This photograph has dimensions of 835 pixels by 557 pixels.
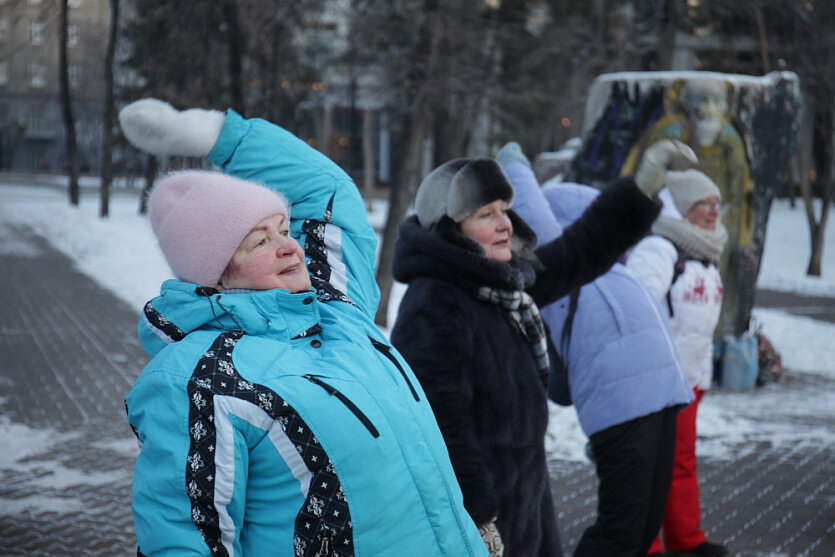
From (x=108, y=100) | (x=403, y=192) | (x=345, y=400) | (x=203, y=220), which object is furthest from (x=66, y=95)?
(x=345, y=400)

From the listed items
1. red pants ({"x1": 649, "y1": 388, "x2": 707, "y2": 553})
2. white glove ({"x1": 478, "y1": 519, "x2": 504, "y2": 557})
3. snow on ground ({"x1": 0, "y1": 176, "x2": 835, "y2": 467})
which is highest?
white glove ({"x1": 478, "y1": 519, "x2": 504, "y2": 557})

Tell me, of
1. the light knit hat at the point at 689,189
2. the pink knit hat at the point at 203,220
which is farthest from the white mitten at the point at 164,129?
the light knit hat at the point at 689,189

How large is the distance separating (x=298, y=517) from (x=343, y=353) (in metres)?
0.36

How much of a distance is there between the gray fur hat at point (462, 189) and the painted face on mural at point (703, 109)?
703 centimetres

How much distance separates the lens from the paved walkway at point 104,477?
5199 mm

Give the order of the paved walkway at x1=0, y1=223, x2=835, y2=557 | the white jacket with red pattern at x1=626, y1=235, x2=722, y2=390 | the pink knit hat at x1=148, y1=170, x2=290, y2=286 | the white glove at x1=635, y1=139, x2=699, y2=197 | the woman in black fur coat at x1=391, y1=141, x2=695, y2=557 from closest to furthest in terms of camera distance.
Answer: the pink knit hat at x1=148, y1=170, x2=290, y2=286 → the woman in black fur coat at x1=391, y1=141, x2=695, y2=557 → the white glove at x1=635, y1=139, x2=699, y2=197 → the white jacket with red pattern at x1=626, y1=235, x2=722, y2=390 → the paved walkway at x1=0, y1=223, x2=835, y2=557

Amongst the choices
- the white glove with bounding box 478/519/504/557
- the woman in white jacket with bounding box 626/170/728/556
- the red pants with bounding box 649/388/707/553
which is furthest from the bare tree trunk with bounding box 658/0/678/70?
the white glove with bounding box 478/519/504/557

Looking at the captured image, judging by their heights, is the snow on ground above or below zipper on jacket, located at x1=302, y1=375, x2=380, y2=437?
below

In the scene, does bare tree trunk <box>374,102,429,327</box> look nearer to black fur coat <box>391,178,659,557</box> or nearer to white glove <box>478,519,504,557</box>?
black fur coat <box>391,178,659,557</box>

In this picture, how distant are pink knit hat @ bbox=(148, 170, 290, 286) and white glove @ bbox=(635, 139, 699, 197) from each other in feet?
6.36

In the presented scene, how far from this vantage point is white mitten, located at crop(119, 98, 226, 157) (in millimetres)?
2359

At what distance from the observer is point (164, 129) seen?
2.37 meters

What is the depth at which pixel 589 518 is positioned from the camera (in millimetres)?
5562

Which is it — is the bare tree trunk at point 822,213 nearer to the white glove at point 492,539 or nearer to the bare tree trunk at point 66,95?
the bare tree trunk at point 66,95
